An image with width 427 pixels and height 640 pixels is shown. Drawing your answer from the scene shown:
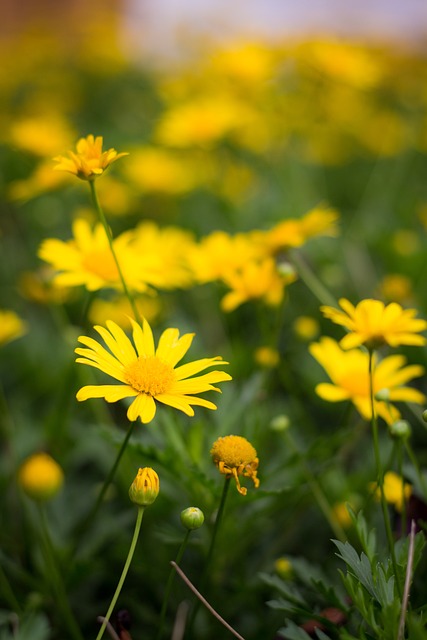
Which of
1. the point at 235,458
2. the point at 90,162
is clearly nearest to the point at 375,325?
the point at 235,458

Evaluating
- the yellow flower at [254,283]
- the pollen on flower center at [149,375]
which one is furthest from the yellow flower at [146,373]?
the yellow flower at [254,283]

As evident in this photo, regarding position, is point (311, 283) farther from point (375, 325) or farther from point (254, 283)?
point (375, 325)

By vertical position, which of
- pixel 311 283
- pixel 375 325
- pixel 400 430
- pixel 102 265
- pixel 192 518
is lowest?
pixel 192 518

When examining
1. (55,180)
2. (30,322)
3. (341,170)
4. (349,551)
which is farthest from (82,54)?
(349,551)

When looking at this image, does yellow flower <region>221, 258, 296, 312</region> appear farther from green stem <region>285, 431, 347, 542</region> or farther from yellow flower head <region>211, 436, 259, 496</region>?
yellow flower head <region>211, 436, 259, 496</region>

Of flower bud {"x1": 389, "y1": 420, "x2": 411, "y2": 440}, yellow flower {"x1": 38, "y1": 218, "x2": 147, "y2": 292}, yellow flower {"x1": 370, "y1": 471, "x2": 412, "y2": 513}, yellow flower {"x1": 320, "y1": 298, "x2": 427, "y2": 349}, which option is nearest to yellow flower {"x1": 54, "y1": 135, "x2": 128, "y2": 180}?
yellow flower {"x1": 38, "y1": 218, "x2": 147, "y2": 292}

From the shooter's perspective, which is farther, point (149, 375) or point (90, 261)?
point (90, 261)
